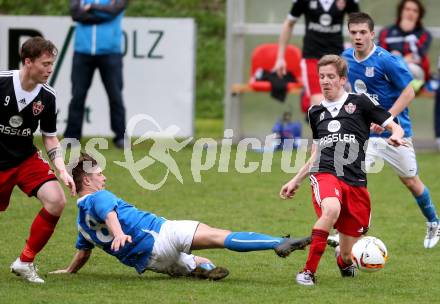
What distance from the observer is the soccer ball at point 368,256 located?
670 cm

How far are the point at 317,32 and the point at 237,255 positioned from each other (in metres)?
4.67

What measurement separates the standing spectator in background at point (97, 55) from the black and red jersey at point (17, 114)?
19.6ft

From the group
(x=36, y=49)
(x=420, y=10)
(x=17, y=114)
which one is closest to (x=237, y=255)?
(x=17, y=114)

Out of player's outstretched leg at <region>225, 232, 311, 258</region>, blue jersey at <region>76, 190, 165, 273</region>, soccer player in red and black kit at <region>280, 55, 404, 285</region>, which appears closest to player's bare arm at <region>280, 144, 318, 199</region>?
soccer player in red and black kit at <region>280, 55, 404, 285</region>

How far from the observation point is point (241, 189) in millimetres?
Answer: 10883

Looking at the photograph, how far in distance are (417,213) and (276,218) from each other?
133 centimetres

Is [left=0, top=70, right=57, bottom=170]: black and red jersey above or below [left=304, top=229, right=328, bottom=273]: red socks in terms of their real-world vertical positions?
above

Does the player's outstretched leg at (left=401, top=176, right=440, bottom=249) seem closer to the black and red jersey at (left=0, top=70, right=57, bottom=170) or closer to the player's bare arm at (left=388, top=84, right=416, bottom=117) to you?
the player's bare arm at (left=388, top=84, right=416, bottom=117)

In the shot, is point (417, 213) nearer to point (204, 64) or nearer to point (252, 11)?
point (252, 11)

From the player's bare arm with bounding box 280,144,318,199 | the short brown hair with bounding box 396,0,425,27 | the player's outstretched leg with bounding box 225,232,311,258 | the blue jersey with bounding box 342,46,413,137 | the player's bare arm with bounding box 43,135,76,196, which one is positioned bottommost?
the player's outstretched leg with bounding box 225,232,311,258

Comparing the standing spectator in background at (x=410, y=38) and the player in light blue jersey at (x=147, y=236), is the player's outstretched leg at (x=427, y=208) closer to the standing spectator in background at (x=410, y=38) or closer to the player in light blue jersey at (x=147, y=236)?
the player in light blue jersey at (x=147, y=236)

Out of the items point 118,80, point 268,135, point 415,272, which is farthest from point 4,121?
point 268,135

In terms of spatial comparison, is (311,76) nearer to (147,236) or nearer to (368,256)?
(368,256)

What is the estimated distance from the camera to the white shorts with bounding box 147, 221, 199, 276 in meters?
6.66
